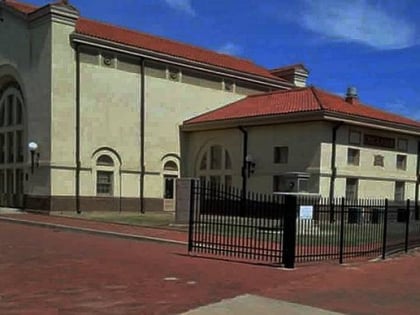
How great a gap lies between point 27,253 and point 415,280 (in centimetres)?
905

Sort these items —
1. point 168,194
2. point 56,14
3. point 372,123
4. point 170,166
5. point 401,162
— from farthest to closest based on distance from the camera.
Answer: point 170,166 < point 168,194 < point 401,162 < point 372,123 < point 56,14

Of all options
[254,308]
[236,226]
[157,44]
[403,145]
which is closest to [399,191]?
[403,145]

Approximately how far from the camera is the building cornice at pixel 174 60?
106ft

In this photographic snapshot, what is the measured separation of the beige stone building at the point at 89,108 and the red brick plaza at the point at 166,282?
1595 centimetres

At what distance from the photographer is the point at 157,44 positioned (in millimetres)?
38594

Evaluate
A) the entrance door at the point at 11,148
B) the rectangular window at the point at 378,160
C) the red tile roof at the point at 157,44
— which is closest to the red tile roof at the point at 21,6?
the red tile roof at the point at 157,44

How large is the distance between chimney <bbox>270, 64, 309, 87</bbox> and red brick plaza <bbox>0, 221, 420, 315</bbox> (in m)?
29.9

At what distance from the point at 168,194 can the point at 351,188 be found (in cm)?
1125

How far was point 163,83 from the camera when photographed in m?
36.1

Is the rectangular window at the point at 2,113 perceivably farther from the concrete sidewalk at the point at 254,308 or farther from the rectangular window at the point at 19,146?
the concrete sidewalk at the point at 254,308

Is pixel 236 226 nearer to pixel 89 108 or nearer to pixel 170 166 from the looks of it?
pixel 89 108

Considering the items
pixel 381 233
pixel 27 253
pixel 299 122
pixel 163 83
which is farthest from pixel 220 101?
pixel 27 253

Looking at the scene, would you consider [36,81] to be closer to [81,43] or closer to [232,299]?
[81,43]

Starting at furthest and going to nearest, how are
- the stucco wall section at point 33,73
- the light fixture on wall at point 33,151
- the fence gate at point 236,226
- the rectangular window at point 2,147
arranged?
the rectangular window at point 2,147, the stucco wall section at point 33,73, the light fixture on wall at point 33,151, the fence gate at point 236,226
